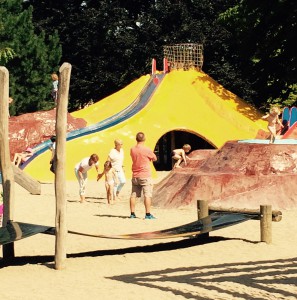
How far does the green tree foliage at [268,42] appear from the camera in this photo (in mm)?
36562

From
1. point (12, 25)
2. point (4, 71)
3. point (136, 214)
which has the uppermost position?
point (12, 25)

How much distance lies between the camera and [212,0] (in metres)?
48.3

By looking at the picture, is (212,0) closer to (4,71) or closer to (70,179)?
(70,179)

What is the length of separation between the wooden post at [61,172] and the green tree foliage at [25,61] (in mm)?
29826

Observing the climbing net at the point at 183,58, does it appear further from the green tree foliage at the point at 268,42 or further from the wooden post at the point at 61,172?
the wooden post at the point at 61,172

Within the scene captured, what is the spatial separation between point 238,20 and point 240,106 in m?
8.14

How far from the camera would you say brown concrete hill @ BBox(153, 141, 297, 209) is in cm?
1928

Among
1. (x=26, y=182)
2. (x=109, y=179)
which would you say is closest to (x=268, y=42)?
(x=109, y=179)

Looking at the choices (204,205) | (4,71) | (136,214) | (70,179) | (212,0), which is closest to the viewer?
(4,71)

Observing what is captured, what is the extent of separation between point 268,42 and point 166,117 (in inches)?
283

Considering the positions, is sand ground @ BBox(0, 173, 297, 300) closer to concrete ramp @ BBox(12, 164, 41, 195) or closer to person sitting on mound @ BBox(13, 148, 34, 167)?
concrete ramp @ BBox(12, 164, 41, 195)

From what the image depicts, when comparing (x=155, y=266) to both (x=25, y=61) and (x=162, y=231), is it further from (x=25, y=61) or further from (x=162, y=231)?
(x=25, y=61)

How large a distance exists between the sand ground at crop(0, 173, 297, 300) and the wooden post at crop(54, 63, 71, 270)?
248 mm

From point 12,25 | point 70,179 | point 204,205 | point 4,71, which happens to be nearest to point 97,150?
point 70,179
